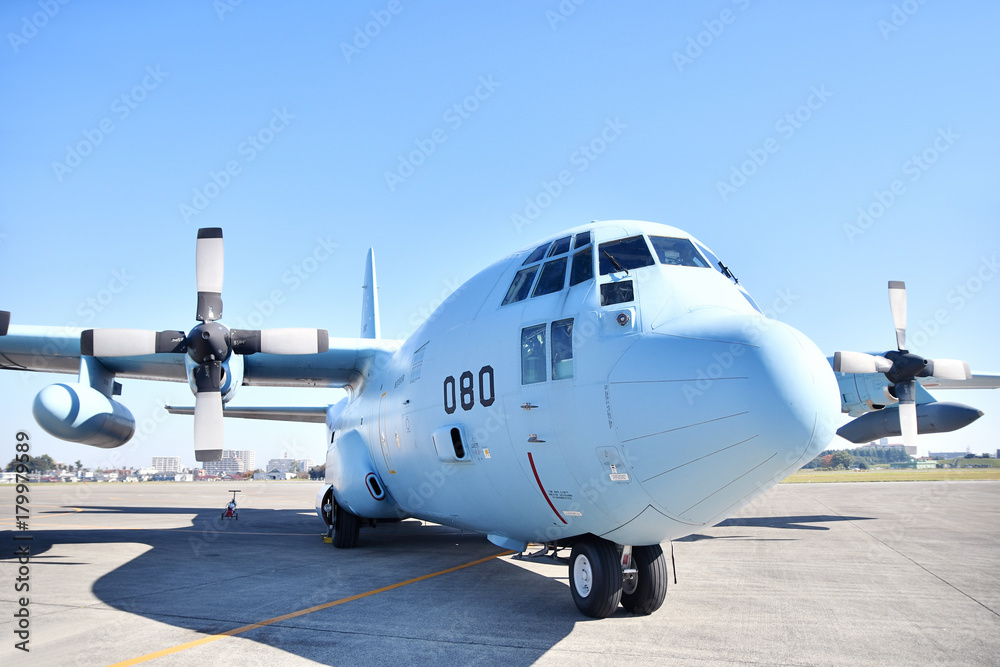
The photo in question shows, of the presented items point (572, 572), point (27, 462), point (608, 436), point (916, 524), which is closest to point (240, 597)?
point (27, 462)

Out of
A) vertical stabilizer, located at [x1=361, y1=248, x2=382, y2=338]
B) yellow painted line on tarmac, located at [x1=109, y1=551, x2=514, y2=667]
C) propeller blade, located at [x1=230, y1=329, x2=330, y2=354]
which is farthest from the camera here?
vertical stabilizer, located at [x1=361, y1=248, x2=382, y2=338]

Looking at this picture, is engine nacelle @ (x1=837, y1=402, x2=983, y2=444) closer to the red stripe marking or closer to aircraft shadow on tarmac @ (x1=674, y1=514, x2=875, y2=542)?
aircraft shadow on tarmac @ (x1=674, y1=514, x2=875, y2=542)

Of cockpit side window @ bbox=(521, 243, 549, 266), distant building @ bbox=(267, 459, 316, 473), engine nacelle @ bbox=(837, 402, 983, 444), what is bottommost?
distant building @ bbox=(267, 459, 316, 473)

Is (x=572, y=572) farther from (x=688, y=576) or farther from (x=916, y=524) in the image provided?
(x=916, y=524)

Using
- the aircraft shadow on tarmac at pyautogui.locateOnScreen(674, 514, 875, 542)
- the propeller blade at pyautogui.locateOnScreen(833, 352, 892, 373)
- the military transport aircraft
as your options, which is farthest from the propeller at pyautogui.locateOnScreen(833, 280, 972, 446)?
the military transport aircraft

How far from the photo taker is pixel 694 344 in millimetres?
5594

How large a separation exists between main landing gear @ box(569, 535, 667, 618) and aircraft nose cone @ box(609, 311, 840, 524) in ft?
4.16

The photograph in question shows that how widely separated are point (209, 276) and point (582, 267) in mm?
6889

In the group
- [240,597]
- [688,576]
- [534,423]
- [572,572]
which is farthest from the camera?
[688,576]

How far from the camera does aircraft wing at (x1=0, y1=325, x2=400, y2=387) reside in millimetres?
13430

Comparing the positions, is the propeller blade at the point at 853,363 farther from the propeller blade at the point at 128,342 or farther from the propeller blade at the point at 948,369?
the propeller blade at the point at 128,342

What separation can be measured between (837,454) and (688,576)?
83.8m

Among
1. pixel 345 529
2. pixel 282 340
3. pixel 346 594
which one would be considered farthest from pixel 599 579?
pixel 345 529

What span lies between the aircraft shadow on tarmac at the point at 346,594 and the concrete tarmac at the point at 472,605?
40 millimetres
